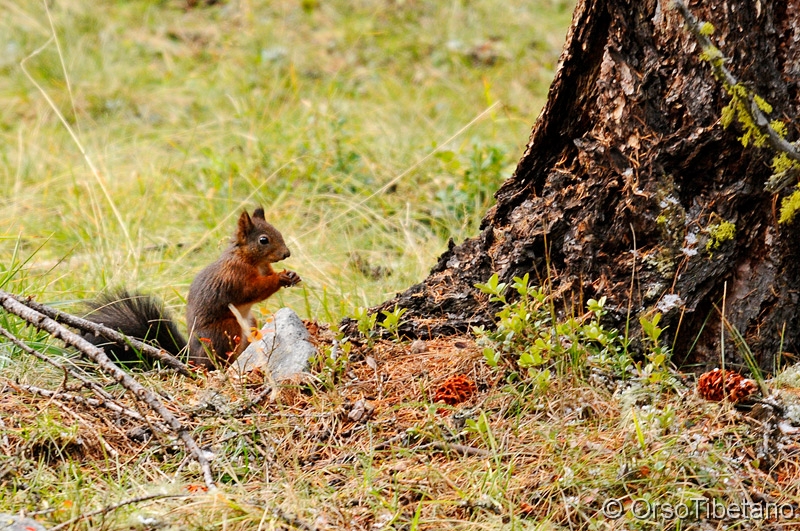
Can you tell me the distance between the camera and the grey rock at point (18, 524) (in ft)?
5.96

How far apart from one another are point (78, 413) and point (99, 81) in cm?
427

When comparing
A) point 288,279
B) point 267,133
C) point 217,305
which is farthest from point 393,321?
point 267,133

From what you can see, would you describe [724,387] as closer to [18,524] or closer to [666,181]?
[666,181]

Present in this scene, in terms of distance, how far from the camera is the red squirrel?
3.04 metres

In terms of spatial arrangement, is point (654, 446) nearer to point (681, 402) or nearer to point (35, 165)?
point (681, 402)

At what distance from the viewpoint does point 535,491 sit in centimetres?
213

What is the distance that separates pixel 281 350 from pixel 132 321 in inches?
24.2

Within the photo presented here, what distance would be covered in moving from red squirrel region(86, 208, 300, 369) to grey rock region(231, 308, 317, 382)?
0.22m

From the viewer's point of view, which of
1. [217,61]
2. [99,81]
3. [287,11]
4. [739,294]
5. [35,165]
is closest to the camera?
[739,294]

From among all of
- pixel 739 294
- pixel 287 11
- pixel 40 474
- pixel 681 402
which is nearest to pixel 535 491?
pixel 681 402

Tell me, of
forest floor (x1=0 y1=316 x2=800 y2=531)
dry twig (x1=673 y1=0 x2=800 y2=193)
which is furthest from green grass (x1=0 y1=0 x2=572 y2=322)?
dry twig (x1=673 y1=0 x2=800 y2=193)

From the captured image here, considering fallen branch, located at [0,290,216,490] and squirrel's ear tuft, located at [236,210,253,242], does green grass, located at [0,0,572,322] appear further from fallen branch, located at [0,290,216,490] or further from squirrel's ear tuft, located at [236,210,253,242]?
fallen branch, located at [0,290,216,490]

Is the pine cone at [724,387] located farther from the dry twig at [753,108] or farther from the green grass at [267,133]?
the green grass at [267,133]

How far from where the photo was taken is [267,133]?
16.9ft
